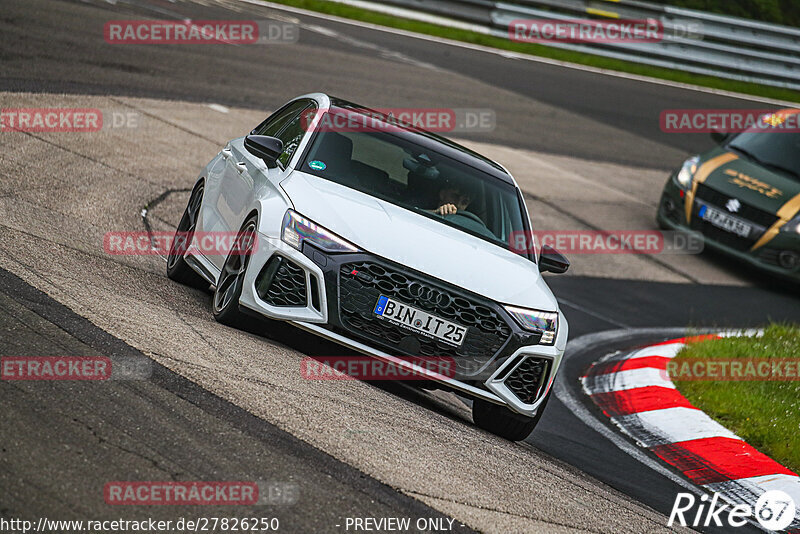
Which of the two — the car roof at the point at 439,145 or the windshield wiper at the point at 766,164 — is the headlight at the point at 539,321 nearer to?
the car roof at the point at 439,145

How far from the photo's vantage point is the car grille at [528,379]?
6180mm

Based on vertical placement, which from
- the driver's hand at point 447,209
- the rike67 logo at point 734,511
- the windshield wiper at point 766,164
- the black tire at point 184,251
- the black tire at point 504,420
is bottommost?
the rike67 logo at point 734,511

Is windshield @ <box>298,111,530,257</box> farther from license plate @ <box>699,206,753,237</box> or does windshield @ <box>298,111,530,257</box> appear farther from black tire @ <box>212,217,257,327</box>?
license plate @ <box>699,206,753,237</box>

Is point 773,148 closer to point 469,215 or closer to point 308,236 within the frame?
point 469,215

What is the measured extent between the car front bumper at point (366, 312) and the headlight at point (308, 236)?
4cm

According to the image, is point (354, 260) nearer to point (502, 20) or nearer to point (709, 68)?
point (502, 20)

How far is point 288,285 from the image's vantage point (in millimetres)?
5984

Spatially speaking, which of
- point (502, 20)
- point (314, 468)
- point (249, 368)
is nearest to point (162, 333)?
point (249, 368)

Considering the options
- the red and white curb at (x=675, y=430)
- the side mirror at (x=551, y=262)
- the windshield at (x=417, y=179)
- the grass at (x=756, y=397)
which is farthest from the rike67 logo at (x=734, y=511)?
the windshield at (x=417, y=179)

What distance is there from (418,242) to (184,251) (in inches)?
84.7

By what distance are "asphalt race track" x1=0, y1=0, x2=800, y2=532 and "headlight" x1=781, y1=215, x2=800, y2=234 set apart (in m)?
0.87

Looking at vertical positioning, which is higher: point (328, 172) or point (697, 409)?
point (328, 172)

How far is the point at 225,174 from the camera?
749 centimetres

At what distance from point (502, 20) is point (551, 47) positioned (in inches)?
55.7
